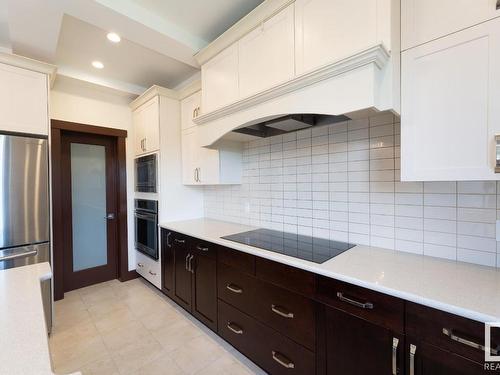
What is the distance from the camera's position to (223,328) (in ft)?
6.68

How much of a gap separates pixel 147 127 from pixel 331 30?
246cm

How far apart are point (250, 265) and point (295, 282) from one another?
40 centimetres

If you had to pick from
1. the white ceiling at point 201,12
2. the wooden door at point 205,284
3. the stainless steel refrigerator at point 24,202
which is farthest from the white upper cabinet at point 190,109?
the wooden door at point 205,284

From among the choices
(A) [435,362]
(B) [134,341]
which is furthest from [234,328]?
(A) [435,362]

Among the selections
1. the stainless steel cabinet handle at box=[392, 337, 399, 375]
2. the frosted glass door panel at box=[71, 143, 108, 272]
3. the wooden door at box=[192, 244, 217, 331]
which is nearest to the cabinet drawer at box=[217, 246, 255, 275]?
the wooden door at box=[192, 244, 217, 331]

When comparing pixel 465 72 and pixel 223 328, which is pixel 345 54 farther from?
pixel 223 328

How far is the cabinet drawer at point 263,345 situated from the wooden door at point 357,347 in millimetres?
177

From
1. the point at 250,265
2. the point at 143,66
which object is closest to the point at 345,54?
the point at 250,265

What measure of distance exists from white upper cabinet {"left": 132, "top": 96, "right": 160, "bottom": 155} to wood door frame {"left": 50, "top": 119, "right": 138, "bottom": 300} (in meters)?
0.24

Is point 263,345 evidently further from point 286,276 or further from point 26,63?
point 26,63

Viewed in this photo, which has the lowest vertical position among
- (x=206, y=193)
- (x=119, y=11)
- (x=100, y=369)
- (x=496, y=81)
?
(x=100, y=369)

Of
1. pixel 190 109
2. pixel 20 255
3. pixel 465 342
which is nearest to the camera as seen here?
pixel 465 342

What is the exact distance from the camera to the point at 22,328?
2.66ft

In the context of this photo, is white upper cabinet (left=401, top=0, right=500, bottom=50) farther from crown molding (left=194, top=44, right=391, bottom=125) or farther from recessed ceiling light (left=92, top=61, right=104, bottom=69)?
recessed ceiling light (left=92, top=61, right=104, bottom=69)
